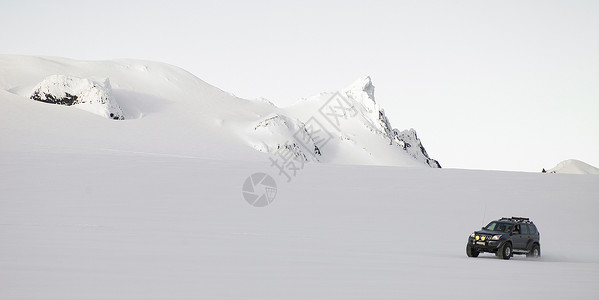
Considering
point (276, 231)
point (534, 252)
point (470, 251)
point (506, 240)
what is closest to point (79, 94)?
point (276, 231)

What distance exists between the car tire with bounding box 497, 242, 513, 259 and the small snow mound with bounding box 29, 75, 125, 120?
15705cm

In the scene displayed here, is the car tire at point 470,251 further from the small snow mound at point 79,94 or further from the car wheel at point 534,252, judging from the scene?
the small snow mound at point 79,94

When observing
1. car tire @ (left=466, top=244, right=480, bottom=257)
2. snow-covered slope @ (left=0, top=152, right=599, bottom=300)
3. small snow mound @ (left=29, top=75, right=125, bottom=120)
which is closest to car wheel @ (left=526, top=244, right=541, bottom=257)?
snow-covered slope @ (left=0, top=152, right=599, bottom=300)

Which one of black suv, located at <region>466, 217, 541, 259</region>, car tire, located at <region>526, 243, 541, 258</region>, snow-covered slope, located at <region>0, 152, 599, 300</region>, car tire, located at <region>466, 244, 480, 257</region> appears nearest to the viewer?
snow-covered slope, located at <region>0, 152, 599, 300</region>

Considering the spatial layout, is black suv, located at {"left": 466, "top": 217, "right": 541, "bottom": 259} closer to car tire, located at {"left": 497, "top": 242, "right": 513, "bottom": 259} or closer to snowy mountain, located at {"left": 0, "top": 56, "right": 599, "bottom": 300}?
car tire, located at {"left": 497, "top": 242, "right": 513, "bottom": 259}

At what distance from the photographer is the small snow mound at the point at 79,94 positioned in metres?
173

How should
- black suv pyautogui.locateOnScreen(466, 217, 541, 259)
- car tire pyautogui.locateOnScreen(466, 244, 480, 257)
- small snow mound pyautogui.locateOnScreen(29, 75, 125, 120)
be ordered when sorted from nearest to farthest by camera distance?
car tire pyautogui.locateOnScreen(466, 244, 480, 257), black suv pyautogui.locateOnScreen(466, 217, 541, 259), small snow mound pyautogui.locateOnScreen(29, 75, 125, 120)

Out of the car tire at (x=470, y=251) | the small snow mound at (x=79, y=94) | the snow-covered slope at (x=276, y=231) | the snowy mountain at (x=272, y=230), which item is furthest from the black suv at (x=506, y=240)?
the small snow mound at (x=79, y=94)

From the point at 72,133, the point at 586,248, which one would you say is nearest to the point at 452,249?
the point at 586,248

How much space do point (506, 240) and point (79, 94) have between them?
6917 inches

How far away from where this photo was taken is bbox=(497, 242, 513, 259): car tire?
76.6ft

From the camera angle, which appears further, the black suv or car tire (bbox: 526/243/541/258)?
car tire (bbox: 526/243/541/258)

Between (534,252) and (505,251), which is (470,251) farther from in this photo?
(534,252)

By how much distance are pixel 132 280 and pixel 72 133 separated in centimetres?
9967
